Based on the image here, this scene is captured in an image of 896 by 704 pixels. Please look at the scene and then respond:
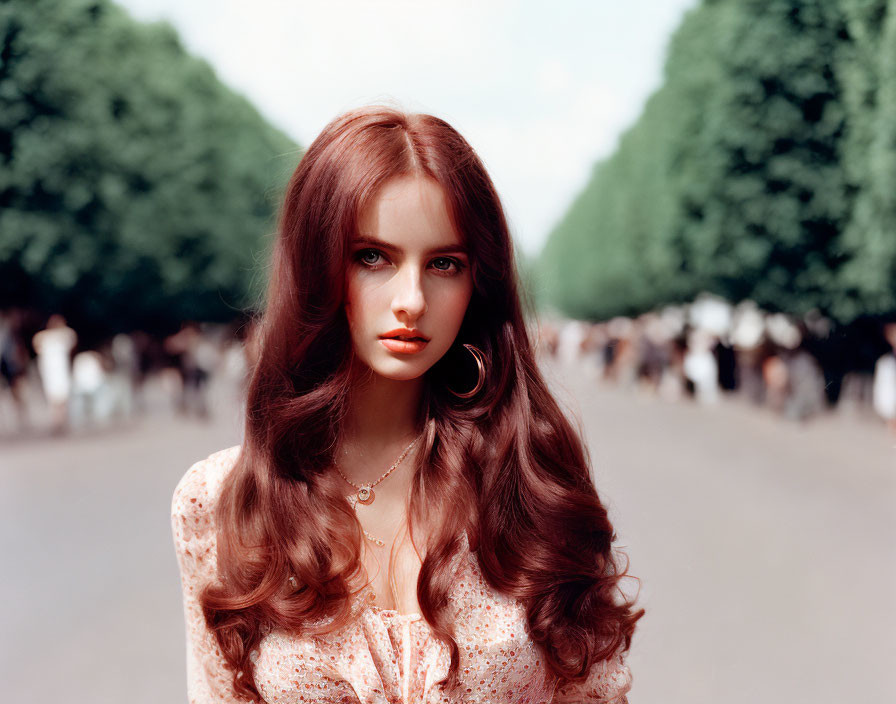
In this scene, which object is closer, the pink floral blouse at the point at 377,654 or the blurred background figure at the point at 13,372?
the pink floral blouse at the point at 377,654

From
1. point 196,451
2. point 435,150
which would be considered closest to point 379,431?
point 435,150

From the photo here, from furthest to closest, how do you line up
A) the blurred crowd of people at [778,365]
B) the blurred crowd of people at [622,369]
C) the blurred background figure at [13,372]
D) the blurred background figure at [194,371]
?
the blurred crowd of people at [778,365] < the blurred background figure at [194,371] < the blurred crowd of people at [622,369] < the blurred background figure at [13,372]

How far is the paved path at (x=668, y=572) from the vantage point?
18.4 feet

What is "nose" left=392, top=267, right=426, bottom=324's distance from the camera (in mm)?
1947

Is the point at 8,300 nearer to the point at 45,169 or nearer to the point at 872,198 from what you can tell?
the point at 45,169

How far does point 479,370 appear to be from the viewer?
2195mm

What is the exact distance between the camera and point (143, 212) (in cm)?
3044

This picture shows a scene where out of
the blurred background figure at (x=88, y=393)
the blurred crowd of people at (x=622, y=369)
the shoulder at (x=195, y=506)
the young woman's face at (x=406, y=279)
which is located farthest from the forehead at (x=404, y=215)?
the blurred background figure at (x=88, y=393)

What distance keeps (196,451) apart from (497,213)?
43.2 feet

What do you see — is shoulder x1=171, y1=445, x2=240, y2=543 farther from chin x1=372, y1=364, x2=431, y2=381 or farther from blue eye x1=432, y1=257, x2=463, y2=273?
blue eye x1=432, y1=257, x2=463, y2=273

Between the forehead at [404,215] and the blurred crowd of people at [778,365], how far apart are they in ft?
51.3

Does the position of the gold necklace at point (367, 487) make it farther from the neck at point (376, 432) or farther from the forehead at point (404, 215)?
the forehead at point (404, 215)

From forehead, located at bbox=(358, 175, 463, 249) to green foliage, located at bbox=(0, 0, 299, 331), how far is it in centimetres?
54

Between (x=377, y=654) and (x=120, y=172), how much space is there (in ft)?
87.8
